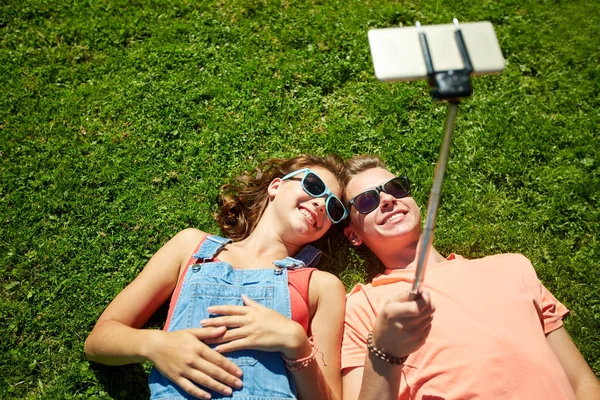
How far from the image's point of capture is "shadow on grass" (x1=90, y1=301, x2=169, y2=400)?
159 inches

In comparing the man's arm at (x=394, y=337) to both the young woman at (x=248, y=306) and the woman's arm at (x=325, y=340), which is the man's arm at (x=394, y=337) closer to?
the woman's arm at (x=325, y=340)

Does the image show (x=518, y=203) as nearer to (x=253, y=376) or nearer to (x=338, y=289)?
(x=338, y=289)

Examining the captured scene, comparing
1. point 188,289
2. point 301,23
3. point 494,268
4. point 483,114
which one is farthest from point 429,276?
point 301,23

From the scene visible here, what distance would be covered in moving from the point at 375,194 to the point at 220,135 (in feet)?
6.28

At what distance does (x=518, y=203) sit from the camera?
16.3ft

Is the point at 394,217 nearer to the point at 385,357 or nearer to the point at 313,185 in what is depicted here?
the point at 313,185

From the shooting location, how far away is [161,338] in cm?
336

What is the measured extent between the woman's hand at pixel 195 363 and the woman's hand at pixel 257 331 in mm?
67

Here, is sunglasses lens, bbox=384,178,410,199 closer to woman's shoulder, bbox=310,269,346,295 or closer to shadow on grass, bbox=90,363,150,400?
woman's shoulder, bbox=310,269,346,295

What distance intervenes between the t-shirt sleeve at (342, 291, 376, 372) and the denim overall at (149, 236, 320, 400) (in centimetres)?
51

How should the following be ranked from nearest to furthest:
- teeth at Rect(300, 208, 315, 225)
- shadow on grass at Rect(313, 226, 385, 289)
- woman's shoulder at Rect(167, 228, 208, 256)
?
woman's shoulder at Rect(167, 228, 208, 256) → teeth at Rect(300, 208, 315, 225) → shadow on grass at Rect(313, 226, 385, 289)

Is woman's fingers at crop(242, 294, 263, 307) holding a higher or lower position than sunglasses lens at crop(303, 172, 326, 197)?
lower

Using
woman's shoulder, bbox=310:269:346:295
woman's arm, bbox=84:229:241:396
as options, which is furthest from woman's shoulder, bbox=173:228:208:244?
woman's shoulder, bbox=310:269:346:295

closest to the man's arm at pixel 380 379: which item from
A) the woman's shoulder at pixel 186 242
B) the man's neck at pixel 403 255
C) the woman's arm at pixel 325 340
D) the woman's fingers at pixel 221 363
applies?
the woman's arm at pixel 325 340
